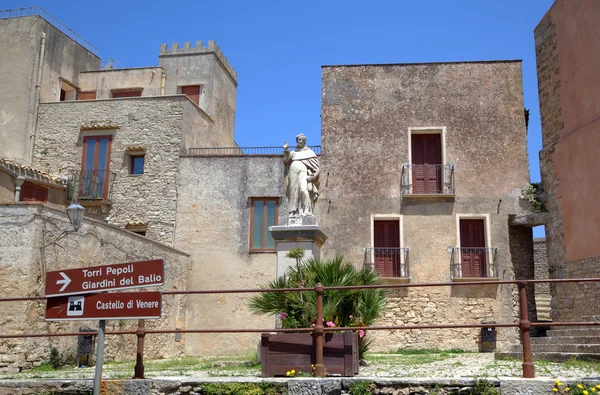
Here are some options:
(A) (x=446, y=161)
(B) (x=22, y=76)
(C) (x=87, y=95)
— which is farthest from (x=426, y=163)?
(B) (x=22, y=76)

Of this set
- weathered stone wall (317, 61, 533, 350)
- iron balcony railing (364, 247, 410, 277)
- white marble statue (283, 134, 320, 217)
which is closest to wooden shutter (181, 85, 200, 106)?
weathered stone wall (317, 61, 533, 350)

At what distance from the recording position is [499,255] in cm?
2089

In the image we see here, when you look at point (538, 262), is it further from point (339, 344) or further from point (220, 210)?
point (339, 344)

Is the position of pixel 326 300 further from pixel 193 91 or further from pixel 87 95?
pixel 87 95

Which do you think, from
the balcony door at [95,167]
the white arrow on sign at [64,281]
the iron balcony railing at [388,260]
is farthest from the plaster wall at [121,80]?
the white arrow on sign at [64,281]

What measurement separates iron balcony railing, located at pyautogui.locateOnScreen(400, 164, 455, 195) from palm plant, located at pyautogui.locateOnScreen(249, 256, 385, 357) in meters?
11.5

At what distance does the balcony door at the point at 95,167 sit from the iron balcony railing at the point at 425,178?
32.1ft

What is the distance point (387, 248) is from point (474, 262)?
2.66 meters

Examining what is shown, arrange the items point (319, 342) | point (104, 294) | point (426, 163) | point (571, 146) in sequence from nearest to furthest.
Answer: point (104, 294), point (319, 342), point (571, 146), point (426, 163)

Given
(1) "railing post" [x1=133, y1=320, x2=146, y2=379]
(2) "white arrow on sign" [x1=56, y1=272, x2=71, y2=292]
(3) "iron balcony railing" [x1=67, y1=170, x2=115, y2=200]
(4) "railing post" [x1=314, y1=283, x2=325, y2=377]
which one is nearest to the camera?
(2) "white arrow on sign" [x1=56, y1=272, x2=71, y2=292]

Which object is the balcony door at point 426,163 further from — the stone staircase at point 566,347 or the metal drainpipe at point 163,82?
the metal drainpipe at point 163,82

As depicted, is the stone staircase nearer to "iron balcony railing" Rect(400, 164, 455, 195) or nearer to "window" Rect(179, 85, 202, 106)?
"iron balcony railing" Rect(400, 164, 455, 195)

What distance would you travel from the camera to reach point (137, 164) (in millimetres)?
23141

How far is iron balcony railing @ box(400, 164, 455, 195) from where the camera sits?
21531 millimetres
